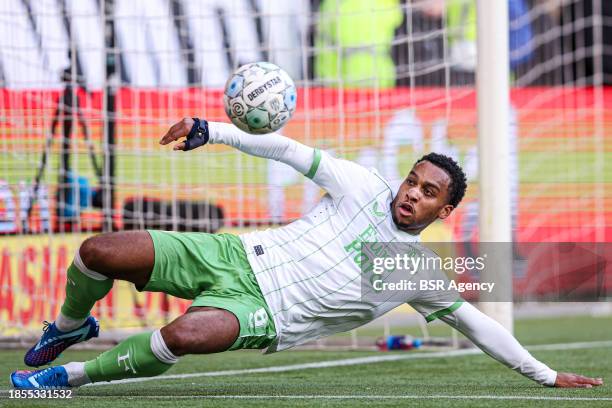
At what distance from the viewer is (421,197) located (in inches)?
210

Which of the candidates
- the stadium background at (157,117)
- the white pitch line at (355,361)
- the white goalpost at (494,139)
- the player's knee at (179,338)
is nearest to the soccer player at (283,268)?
the player's knee at (179,338)

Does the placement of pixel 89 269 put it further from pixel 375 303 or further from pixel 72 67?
pixel 72 67

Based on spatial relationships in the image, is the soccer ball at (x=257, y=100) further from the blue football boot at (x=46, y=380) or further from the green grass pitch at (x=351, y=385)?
the blue football boot at (x=46, y=380)

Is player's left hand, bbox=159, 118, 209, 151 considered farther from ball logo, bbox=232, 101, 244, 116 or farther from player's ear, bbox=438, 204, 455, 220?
player's ear, bbox=438, 204, 455, 220

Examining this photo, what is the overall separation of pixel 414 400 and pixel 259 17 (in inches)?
211

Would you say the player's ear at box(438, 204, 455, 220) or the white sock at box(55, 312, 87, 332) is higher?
the player's ear at box(438, 204, 455, 220)

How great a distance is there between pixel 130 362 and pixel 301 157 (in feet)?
4.13

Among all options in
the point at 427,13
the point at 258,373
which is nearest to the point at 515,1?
the point at 427,13

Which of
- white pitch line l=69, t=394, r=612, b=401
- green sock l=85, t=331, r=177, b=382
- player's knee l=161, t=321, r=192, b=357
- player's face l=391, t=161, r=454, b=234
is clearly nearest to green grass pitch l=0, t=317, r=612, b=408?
white pitch line l=69, t=394, r=612, b=401

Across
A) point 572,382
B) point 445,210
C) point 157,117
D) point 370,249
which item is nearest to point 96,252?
point 370,249

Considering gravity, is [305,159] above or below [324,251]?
above

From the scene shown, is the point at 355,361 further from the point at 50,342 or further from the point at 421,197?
the point at 50,342

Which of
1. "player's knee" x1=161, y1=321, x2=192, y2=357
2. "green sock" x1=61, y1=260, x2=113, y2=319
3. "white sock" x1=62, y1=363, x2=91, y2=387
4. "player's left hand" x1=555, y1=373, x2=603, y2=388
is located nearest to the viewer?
"player's knee" x1=161, y1=321, x2=192, y2=357

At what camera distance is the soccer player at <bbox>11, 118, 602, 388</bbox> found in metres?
5.03
